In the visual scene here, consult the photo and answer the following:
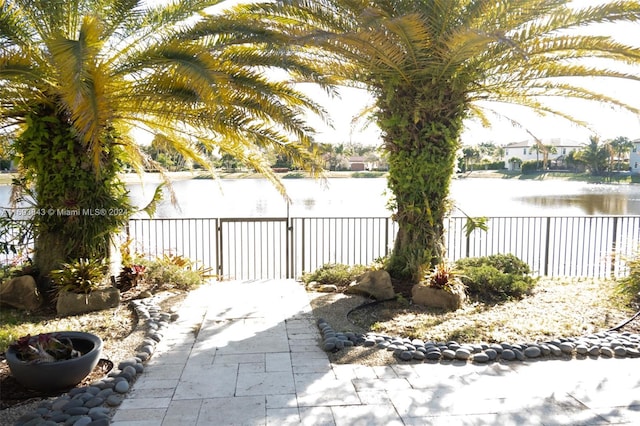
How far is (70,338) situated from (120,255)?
3.33m

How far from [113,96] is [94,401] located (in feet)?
13.5

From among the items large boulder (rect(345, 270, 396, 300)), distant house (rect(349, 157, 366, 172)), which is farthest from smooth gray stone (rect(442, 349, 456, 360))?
distant house (rect(349, 157, 366, 172))

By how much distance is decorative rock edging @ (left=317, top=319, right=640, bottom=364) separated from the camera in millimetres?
4590

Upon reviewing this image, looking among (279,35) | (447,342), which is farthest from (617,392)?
(279,35)

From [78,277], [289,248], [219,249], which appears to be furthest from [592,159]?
[78,277]

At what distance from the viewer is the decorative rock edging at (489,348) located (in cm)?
459

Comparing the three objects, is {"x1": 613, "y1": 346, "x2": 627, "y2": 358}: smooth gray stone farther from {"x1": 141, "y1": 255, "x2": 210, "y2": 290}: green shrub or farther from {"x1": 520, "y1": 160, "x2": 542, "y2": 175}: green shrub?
{"x1": 520, "y1": 160, "x2": 542, "y2": 175}: green shrub

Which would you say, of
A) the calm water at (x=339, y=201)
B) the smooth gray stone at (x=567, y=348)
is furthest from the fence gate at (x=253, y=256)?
the smooth gray stone at (x=567, y=348)

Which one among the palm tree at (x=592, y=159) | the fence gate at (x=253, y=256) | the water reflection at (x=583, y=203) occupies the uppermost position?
the palm tree at (x=592, y=159)

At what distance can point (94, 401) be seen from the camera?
3.60 meters

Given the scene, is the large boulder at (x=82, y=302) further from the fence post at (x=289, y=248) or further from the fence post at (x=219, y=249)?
the fence post at (x=289, y=248)

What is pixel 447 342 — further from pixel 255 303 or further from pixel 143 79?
pixel 143 79

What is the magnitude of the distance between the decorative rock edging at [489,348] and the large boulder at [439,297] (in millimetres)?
1430

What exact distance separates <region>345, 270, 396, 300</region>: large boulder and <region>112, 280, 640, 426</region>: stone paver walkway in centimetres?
177
